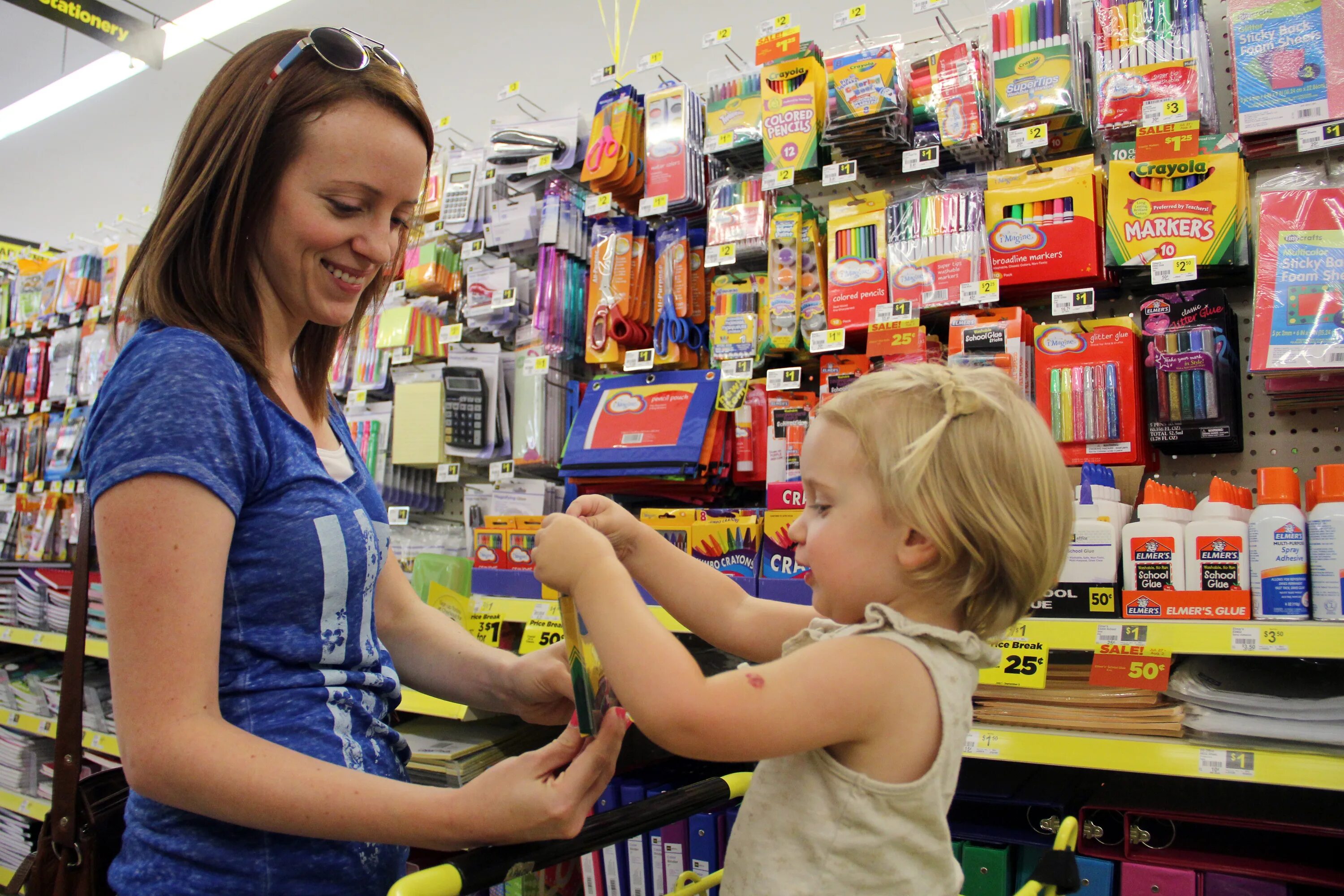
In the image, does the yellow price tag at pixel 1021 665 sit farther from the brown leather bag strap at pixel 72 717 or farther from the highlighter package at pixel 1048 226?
the brown leather bag strap at pixel 72 717

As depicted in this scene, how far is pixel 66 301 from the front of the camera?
455cm

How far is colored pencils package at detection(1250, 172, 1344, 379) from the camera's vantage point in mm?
1751

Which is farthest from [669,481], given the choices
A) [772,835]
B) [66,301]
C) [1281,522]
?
[66,301]

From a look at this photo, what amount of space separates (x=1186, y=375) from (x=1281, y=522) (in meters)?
0.52

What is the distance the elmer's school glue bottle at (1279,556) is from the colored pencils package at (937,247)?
857mm

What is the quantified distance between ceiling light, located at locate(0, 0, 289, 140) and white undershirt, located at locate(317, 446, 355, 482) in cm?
463

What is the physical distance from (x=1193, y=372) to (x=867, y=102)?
1.04 m

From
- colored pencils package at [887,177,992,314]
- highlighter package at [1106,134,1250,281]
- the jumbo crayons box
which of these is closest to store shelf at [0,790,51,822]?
colored pencils package at [887,177,992,314]

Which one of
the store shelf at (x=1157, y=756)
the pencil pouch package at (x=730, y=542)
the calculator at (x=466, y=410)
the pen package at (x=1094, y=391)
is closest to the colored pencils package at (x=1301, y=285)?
the pen package at (x=1094, y=391)

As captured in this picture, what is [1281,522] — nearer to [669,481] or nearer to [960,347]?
[960,347]

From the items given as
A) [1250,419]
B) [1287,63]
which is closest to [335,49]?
[1287,63]

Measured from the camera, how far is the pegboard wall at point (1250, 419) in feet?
6.76

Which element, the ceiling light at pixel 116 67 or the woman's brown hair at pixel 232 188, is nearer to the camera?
the woman's brown hair at pixel 232 188

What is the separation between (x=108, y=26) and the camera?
425cm
